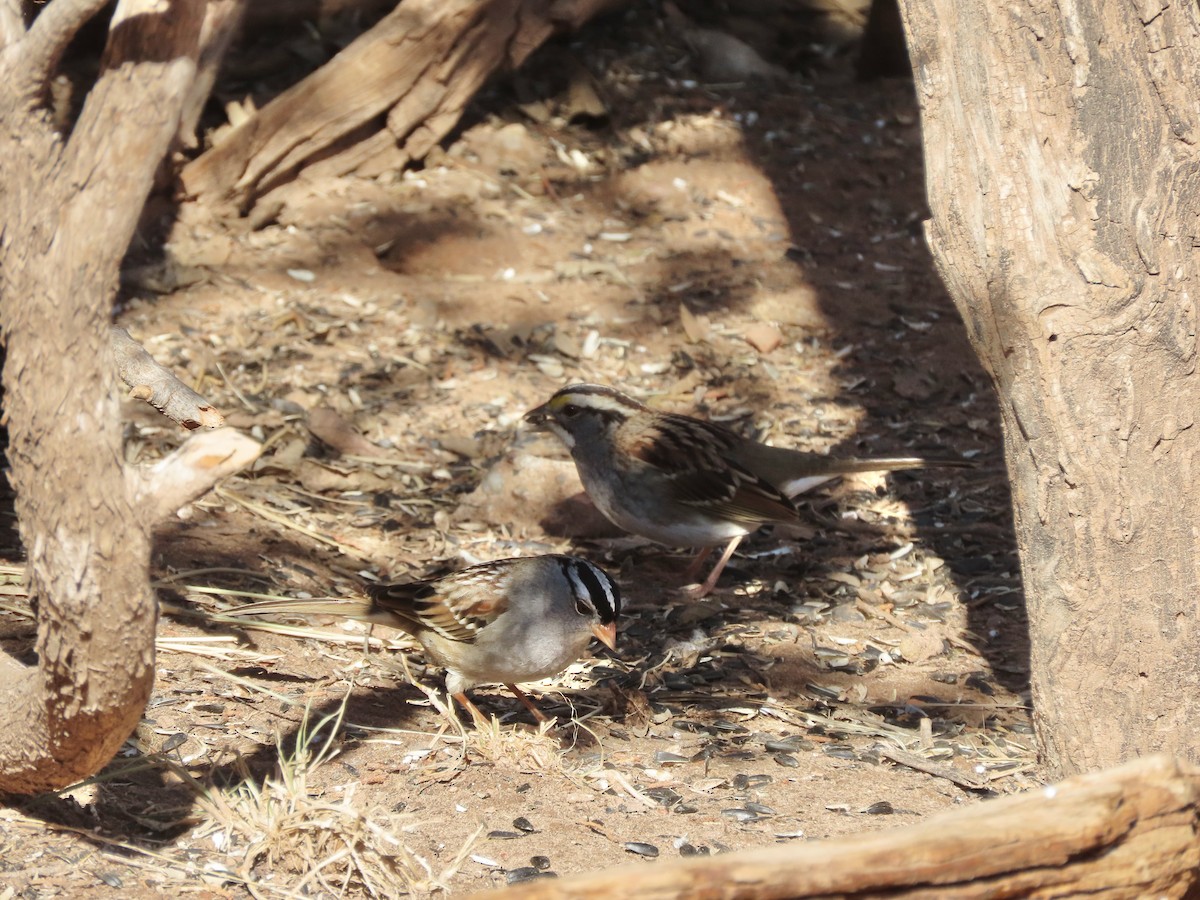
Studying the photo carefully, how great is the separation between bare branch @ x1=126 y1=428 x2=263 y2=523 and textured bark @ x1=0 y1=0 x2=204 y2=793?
3cm

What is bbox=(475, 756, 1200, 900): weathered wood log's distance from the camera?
2557 millimetres

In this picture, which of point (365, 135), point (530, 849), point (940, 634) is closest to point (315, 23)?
point (365, 135)

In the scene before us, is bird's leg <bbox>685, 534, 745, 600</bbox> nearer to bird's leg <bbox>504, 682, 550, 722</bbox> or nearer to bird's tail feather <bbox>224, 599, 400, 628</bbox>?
bird's leg <bbox>504, 682, 550, 722</bbox>

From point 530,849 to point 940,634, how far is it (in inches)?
98.1

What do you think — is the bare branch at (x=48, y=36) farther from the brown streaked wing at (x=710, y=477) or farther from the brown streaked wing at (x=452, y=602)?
the brown streaked wing at (x=710, y=477)

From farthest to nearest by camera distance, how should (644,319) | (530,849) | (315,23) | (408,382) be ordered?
(315,23) → (644,319) → (408,382) → (530,849)

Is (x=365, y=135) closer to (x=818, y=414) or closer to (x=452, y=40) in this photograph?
(x=452, y=40)

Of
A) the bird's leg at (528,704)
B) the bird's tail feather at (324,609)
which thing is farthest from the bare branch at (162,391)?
the bird's leg at (528,704)

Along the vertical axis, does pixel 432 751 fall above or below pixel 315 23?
below

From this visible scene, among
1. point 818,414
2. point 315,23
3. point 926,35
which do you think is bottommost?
point 818,414

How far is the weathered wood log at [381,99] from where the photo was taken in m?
8.40

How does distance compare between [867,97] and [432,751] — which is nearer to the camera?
[432,751]

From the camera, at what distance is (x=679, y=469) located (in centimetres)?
638

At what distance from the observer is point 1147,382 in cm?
365
